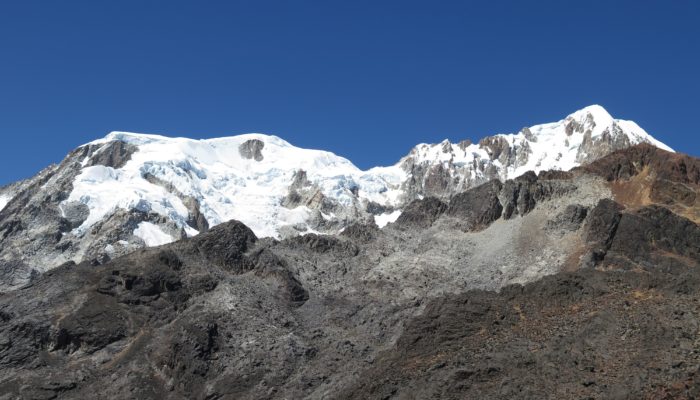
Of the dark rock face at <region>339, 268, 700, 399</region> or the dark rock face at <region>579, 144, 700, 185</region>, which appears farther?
the dark rock face at <region>579, 144, 700, 185</region>

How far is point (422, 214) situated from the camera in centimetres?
18125

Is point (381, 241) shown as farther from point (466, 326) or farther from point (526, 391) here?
point (526, 391)

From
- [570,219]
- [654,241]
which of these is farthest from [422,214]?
[654,241]

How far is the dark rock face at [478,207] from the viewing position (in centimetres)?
16800

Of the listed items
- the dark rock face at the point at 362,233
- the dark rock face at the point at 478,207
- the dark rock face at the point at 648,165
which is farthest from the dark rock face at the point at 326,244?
the dark rock face at the point at 648,165

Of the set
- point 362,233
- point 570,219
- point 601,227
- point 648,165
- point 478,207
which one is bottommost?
point 601,227

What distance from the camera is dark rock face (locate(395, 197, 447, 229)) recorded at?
179 meters

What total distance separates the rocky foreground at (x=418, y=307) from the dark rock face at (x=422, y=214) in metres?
0.44

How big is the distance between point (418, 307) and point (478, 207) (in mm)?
45532

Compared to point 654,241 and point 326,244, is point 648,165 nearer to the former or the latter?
point 654,241

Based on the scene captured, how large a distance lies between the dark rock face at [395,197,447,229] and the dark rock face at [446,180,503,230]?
3.41 m

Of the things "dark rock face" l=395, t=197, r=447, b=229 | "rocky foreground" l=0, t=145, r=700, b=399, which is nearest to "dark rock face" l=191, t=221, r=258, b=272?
"rocky foreground" l=0, t=145, r=700, b=399

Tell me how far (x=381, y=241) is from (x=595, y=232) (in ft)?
134

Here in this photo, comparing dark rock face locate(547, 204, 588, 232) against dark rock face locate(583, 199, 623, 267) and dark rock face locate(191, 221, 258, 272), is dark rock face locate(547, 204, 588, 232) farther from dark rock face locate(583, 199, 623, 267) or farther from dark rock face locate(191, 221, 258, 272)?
dark rock face locate(191, 221, 258, 272)
